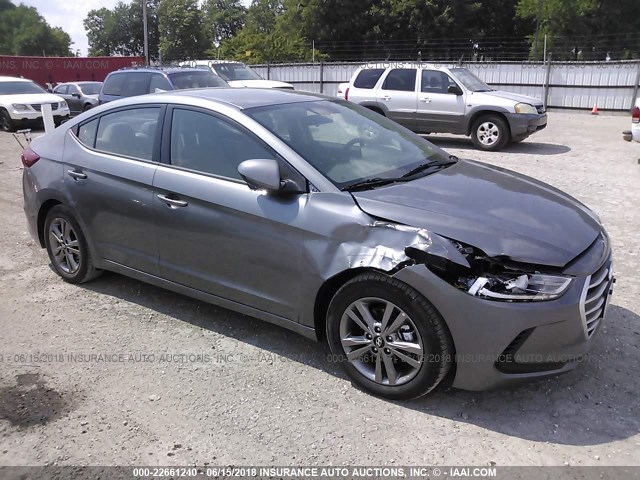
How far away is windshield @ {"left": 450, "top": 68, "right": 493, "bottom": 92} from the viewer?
1212 centimetres

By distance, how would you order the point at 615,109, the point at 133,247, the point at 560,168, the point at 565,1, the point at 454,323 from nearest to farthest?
the point at 454,323 → the point at 133,247 → the point at 560,168 → the point at 615,109 → the point at 565,1

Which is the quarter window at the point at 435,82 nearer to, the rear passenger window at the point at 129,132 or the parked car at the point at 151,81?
the parked car at the point at 151,81

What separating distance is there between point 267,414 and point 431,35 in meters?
41.8

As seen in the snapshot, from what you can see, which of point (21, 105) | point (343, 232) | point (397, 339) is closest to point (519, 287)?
point (397, 339)

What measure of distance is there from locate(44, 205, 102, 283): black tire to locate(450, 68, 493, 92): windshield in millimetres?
9513

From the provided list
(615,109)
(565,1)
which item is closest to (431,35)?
(565,1)

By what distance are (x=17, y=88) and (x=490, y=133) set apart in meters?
13.7

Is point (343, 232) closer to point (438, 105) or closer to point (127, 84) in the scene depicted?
point (438, 105)

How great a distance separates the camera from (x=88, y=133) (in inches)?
183

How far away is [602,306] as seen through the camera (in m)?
3.17

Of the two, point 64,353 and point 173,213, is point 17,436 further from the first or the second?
point 173,213

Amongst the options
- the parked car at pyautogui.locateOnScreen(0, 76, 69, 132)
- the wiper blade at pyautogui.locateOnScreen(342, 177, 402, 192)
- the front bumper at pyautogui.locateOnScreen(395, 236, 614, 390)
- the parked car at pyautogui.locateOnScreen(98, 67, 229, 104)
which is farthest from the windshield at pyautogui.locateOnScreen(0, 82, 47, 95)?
the front bumper at pyautogui.locateOnScreen(395, 236, 614, 390)

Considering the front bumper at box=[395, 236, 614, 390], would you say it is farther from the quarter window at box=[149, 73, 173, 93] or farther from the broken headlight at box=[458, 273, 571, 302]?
the quarter window at box=[149, 73, 173, 93]

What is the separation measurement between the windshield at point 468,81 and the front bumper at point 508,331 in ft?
32.5
